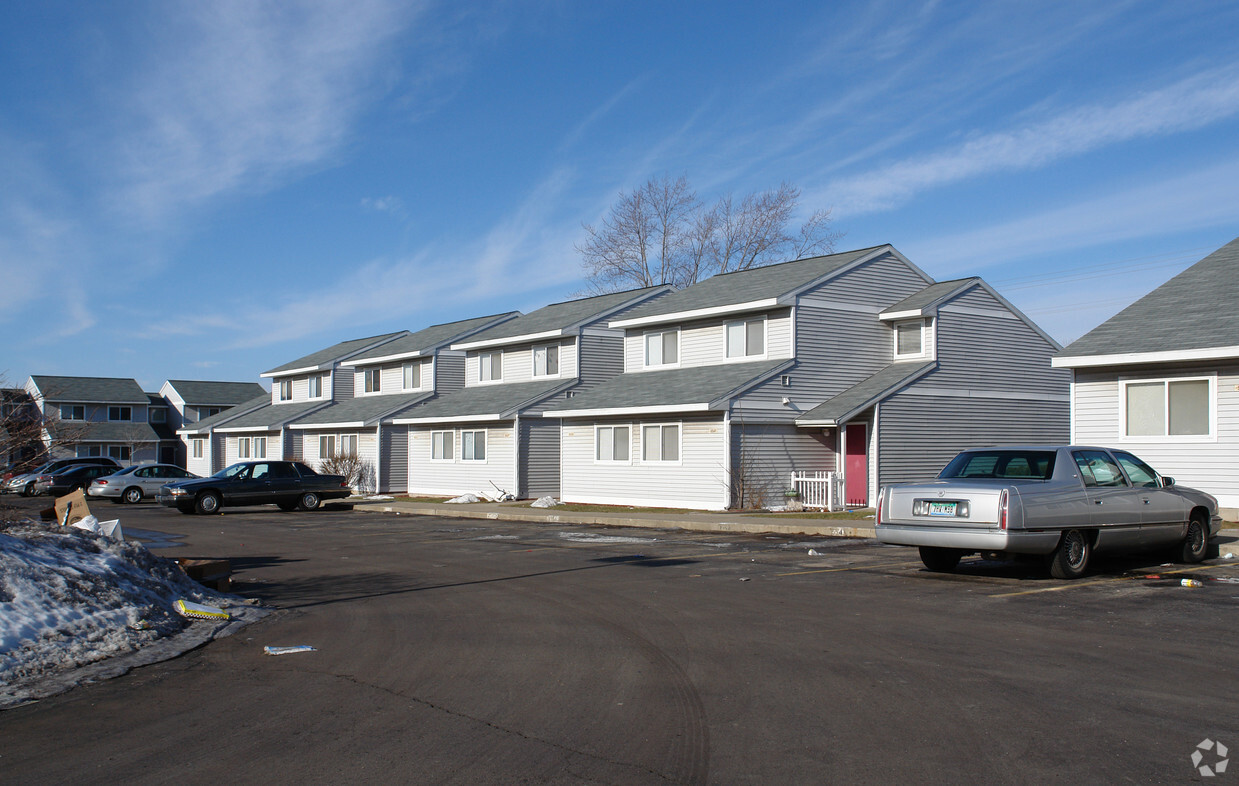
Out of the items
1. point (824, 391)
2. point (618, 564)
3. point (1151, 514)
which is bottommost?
point (618, 564)

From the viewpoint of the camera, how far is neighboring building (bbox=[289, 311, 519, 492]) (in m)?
41.2

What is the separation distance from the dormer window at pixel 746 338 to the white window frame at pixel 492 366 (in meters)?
12.8

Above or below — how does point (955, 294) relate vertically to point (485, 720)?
above

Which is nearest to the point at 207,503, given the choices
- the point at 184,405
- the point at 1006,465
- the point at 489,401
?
the point at 489,401

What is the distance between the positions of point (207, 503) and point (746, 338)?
17.8 meters

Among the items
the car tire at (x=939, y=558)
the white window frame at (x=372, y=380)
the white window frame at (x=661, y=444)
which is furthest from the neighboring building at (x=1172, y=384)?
the white window frame at (x=372, y=380)

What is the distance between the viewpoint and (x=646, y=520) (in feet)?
78.2

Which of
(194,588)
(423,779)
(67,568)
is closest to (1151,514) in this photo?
(423,779)

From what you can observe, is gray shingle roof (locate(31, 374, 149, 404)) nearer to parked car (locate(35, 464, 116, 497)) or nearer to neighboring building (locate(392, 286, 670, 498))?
parked car (locate(35, 464, 116, 497))

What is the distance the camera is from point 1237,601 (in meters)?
10.5

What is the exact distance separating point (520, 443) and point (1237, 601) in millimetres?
25708

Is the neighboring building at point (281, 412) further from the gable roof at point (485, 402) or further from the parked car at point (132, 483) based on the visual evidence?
the gable roof at point (485, 402)

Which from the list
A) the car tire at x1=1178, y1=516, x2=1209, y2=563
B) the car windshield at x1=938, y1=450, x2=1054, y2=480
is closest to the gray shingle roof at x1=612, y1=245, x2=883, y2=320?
the car windshield at x1=938, y1=450, x2=1054, y2=480

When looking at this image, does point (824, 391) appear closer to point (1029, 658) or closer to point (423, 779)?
point (1029, 658)
